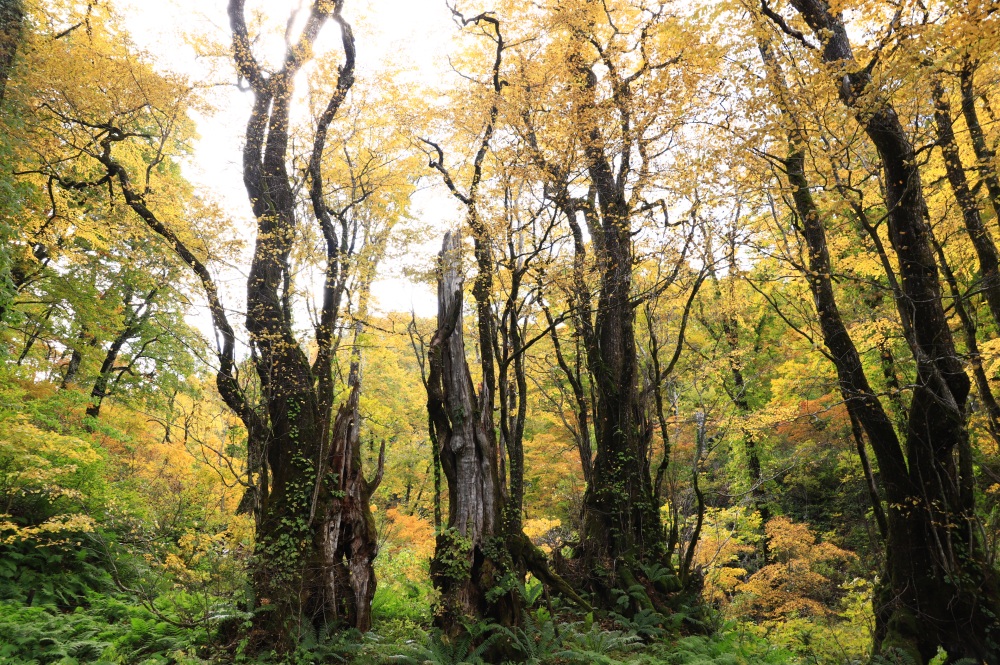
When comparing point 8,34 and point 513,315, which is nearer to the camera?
point 8,34

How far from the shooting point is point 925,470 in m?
5.72

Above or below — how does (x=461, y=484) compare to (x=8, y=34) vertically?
below

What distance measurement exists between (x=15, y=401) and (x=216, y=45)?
242 inches

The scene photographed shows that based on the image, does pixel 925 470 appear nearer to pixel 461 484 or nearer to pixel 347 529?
pixel 461 484

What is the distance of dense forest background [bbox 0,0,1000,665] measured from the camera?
216 inches

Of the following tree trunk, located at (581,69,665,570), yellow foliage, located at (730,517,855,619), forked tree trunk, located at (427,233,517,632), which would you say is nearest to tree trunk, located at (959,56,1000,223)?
tree trunk, located at (581,69,665,570)

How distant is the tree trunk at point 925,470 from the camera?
537cm

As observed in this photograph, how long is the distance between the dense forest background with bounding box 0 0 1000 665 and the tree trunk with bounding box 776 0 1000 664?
0.11ft

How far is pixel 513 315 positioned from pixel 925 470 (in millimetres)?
4941

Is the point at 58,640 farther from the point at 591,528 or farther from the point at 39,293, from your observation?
the point at 39,293

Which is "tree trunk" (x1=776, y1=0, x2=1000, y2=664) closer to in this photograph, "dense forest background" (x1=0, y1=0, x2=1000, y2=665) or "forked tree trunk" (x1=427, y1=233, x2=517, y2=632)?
"dense forest background" (x1=0, y1=0, x2=1000, y2=665)

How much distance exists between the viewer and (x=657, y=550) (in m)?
8.17

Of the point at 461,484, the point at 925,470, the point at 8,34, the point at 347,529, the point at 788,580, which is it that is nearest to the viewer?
the point at 925,470

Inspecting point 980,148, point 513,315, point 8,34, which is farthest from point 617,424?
point 8,34
